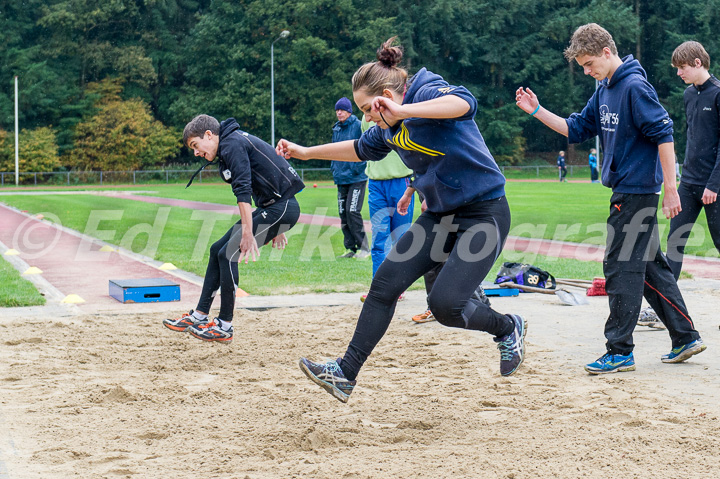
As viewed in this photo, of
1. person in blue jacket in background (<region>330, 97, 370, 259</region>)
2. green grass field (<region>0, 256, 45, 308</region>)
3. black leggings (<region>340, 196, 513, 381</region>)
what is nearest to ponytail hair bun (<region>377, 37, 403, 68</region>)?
black leggings (<region>340, 196, 513, 381</region>)

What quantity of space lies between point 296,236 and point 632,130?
11299mm

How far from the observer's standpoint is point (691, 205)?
21.0 feet

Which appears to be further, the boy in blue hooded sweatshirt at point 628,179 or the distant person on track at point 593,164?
the distant person on track at point 593,164

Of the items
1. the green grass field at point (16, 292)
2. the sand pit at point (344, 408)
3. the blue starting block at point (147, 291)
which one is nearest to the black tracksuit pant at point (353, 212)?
the blue starting block at point (147, 291)

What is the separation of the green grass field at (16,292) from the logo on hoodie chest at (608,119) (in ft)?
19.4

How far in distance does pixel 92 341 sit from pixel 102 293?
2.74 meters

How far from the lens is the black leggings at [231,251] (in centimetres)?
638

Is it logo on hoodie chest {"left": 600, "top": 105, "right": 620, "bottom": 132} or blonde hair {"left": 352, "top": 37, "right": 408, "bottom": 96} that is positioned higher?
blonde hair {"left": 352, "top": 37, "right": 408, "bottom": 96}

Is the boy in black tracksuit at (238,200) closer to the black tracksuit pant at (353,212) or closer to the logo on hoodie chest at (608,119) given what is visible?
the logo on hoodie chest at (608,119)

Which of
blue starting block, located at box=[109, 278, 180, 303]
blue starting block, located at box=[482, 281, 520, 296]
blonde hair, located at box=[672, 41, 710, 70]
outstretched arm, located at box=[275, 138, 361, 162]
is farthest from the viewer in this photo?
blue starting block, located at box=[482, 281, 520, 296]

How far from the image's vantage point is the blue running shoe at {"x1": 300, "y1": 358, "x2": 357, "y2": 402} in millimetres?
4309

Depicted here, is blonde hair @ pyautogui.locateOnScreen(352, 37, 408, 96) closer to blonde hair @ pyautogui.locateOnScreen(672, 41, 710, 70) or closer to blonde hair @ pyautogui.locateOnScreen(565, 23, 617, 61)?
blonde hair @ pyautogui.locateOnScreen(565, 23, 617, 61)

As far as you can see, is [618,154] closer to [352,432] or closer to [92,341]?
[352,432]

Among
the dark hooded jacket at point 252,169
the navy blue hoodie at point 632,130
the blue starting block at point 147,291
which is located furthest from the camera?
the blue starting block at point 147,291
